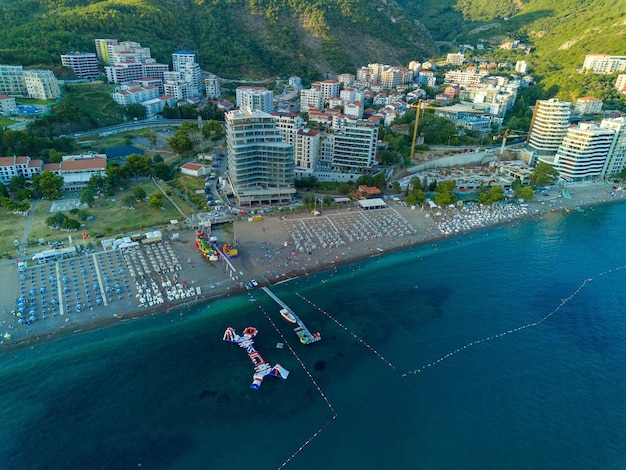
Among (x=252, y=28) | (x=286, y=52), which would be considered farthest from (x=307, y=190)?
(x=252, y=28)

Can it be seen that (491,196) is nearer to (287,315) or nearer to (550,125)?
(550,125)

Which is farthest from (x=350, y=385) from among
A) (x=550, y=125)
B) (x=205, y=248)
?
(x=550, y=125)

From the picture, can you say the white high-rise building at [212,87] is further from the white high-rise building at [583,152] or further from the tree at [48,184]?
the white high-rise building at [583,152]

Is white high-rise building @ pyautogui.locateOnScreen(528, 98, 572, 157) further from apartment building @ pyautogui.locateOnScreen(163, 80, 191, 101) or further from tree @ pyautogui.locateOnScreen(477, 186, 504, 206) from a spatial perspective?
apartment building @ pyautogui.locateOnScreen(163, 80, 191, 101)

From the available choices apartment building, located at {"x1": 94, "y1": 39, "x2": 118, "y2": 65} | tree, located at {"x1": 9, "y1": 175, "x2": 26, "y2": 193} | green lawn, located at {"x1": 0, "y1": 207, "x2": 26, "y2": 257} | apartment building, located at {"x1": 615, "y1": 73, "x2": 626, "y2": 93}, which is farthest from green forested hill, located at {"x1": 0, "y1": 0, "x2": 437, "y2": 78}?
apartment building, located at {"x1": 615, "y1": 73, "x2": 626, "y2": 93}

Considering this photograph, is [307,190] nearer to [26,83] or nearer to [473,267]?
[473,267]

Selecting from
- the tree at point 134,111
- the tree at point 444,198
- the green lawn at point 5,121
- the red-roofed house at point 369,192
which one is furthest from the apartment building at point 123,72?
the tree at point 444,198

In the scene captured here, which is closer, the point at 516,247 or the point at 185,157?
the point at 516,247
